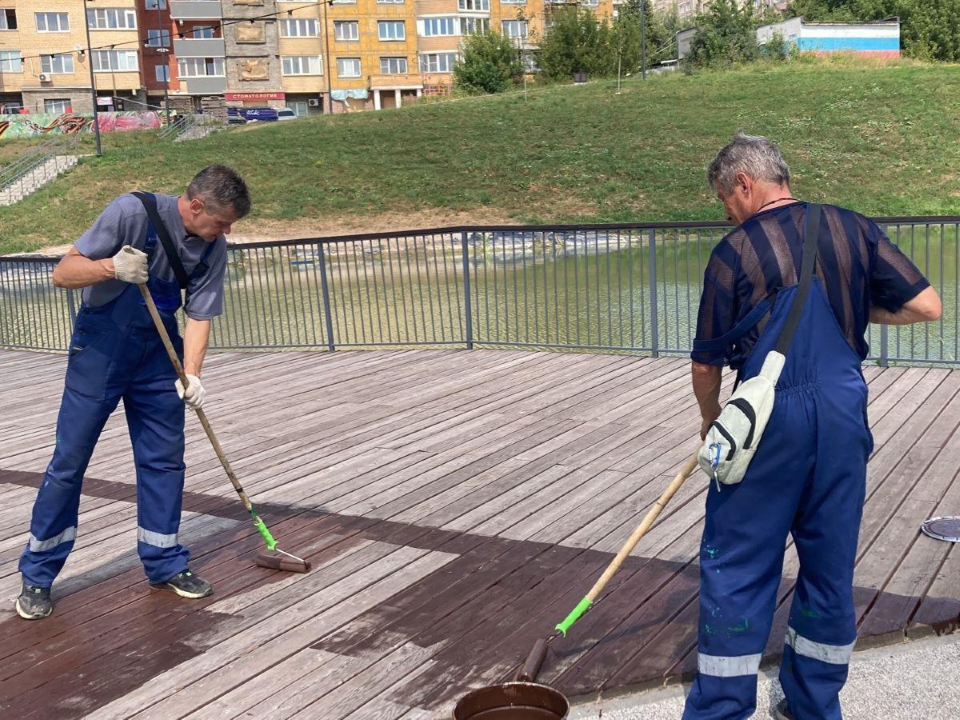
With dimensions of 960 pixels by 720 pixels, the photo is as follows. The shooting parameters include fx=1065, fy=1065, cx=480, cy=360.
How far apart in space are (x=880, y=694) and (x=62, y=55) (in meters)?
71.5

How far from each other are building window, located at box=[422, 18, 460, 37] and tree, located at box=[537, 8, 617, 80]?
33.8 ft

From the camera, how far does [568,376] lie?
912cm

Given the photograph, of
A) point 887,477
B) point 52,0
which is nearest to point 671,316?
point 887,477

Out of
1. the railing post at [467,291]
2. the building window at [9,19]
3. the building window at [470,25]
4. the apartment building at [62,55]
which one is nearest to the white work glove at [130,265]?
the railing post at [467,291]

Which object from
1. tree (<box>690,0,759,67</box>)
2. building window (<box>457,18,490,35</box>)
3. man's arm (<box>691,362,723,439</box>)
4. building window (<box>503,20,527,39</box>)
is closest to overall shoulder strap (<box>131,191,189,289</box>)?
man's arm (<box>691,362,723,439</box>)

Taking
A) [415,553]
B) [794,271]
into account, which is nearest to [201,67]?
[415,553]

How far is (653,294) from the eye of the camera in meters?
9.55

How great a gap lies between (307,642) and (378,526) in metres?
1.36

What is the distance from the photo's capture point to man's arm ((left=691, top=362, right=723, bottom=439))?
126 inches

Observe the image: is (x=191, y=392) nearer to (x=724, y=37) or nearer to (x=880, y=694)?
(x=880, y=694)

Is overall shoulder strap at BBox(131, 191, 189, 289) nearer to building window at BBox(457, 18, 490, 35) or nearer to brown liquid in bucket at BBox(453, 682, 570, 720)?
brown liquid in bucket at BBox(453, 682, 570, 720)

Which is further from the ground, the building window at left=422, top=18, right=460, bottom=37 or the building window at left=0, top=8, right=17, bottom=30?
the building window at left=0, top=8, right=17, bottom=30

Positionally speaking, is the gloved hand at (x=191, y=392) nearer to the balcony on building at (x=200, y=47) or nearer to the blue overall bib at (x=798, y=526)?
the blue overall bib at (x=798, y=526)

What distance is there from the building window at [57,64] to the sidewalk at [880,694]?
232ft
